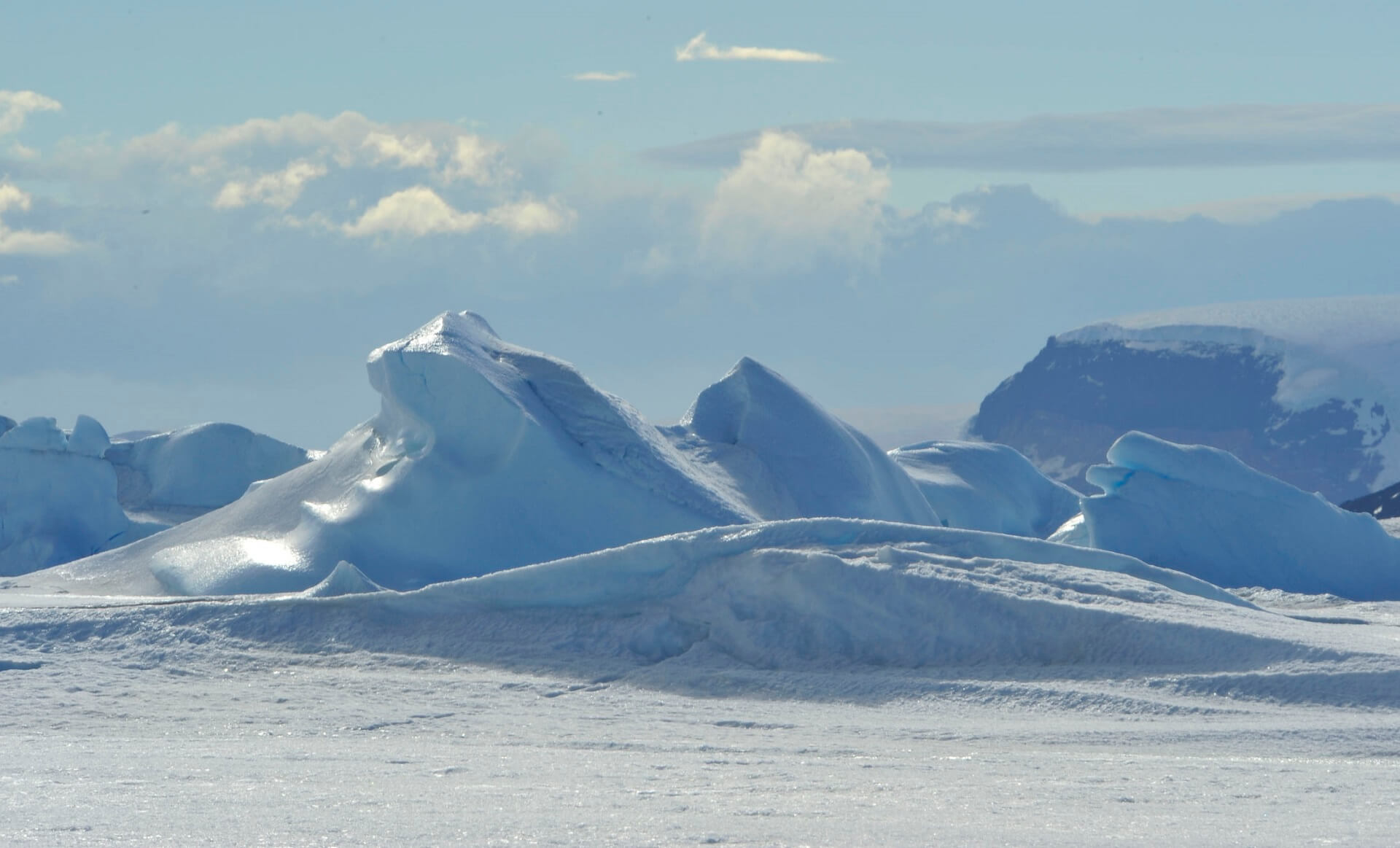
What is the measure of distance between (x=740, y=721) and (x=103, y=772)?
7.07ft

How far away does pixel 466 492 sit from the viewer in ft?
32.7

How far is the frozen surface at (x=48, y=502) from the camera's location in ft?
49.8

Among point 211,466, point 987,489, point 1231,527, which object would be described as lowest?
A: point 1231,527

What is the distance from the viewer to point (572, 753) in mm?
4508

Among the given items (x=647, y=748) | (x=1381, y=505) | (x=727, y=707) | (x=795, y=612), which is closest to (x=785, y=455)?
(x=795, y=612)

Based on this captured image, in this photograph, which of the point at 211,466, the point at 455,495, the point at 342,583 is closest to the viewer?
the point at 342,583

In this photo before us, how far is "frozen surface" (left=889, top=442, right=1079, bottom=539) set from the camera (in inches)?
582

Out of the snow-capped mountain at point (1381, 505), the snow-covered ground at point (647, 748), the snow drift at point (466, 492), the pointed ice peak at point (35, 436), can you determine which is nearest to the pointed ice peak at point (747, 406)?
the snow drift at point (466, 492)

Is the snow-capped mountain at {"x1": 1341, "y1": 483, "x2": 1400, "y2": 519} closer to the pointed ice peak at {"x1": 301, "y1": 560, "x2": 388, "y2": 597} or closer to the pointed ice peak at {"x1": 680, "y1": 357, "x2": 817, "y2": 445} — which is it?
the pointed ice peak at {"x1": 680, "y1": 357, "x2": 817, "y2": 445}

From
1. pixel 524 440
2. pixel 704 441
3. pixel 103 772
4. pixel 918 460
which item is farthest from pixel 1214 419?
pixel 103 772

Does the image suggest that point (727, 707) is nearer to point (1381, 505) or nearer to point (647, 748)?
point (647, 748)

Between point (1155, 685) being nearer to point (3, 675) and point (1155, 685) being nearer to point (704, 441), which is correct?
point (3, 675)

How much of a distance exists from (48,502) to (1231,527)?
469 inches

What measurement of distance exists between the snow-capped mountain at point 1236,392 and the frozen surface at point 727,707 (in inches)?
954
